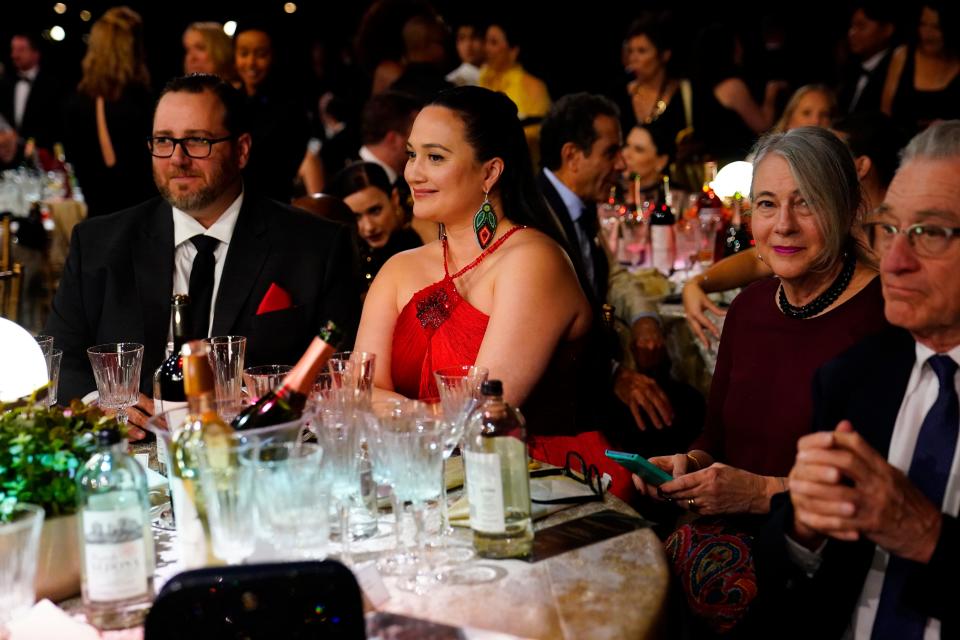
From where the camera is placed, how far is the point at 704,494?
89.7 inches

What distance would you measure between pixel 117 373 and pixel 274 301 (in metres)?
0.87

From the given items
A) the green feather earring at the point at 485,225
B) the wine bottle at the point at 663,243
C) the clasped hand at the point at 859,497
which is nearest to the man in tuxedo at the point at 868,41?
the wine bottle at the point at 663,243

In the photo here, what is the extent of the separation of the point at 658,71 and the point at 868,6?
1716 mm

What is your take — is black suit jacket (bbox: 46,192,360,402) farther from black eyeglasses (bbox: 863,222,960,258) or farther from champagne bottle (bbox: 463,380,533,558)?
black eyeglasses (bbox: 863,222,960,258)

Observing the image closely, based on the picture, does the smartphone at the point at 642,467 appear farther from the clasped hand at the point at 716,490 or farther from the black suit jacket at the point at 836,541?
the black suit jacket at the point at 836,541

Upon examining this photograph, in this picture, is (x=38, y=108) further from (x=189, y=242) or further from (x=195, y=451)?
(x=195, y=451)

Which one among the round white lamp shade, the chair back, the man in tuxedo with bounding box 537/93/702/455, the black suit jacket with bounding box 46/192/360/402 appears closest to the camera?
the chair back

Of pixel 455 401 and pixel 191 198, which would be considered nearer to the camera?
pixel 455 401

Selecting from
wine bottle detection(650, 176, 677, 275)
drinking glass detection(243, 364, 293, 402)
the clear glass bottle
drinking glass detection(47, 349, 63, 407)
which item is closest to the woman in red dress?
drinking glass detection(243, 364, 293, 402)

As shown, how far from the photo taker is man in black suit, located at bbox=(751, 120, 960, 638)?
1.62m

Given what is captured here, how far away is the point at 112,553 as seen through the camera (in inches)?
61.9

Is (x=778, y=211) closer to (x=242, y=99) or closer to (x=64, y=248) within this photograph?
(x=242, y=99)

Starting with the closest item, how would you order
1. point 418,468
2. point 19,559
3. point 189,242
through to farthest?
point 19,559 < point 418,468 < point 189,242

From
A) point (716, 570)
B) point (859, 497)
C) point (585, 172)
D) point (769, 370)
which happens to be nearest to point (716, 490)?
Result: point (716, 570)
